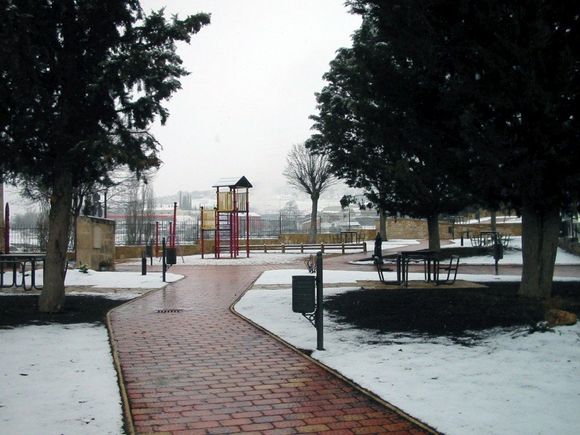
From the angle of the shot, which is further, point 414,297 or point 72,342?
point 414,297

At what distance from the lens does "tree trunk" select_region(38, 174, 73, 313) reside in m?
10.2

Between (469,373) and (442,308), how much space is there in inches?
160

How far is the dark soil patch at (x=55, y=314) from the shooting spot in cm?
932

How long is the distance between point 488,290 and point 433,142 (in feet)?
11.7

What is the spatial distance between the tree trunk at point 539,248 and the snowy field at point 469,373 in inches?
120

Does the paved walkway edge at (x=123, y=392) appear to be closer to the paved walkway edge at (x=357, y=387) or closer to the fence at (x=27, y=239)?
the paved walkway edge at (x=357, y=387)

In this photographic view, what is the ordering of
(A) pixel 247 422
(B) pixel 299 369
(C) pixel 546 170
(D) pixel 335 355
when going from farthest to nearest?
(C) pixel 546 170 < (D) pixel 335 355 < (B) pixel 299 369 < (A) pixel 247 422

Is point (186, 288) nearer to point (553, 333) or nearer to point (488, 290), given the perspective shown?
point (488, 290)

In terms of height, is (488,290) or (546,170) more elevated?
(546,170)

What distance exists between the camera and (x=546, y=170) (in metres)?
9.34

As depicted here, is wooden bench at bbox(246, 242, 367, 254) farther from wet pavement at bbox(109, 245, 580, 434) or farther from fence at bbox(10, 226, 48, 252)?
wet pavement at bbox(109, 245, 580, 434)

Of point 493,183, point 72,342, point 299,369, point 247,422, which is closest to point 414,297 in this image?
point 493,183

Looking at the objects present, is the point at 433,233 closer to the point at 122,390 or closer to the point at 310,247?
the point at 310,247

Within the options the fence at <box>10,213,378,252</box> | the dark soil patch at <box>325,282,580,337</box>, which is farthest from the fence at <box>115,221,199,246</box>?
the dark soil patch at <box>325,282,580,337</box>
